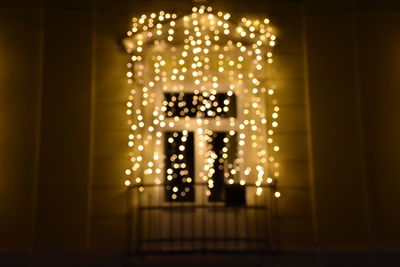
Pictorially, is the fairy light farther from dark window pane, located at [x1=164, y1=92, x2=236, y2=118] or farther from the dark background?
the dark background

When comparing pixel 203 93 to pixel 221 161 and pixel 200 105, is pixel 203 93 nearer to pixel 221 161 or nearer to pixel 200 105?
pixel 200 105

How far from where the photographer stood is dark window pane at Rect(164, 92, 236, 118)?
263 inches

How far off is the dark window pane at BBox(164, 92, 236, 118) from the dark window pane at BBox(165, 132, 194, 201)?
27 cm

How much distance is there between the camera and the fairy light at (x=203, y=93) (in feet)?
21.2

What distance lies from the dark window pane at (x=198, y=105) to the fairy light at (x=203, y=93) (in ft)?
0.04

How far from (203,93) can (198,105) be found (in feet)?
0.51

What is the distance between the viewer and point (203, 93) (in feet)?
22.0

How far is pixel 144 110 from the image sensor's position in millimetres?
6562

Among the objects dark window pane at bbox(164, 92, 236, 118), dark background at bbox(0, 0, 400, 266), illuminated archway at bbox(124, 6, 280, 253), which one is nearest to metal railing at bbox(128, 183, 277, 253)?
illuminated archway at bbox(124, 6, 280, 253)
